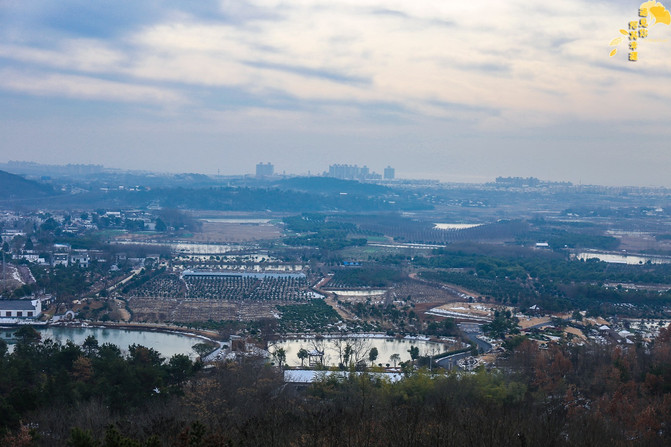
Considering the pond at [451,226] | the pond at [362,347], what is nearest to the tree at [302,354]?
the pond at [362,347]

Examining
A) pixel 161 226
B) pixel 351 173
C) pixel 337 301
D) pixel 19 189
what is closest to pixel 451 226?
pixel 161 226

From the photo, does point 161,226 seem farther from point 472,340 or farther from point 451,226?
point 472,340

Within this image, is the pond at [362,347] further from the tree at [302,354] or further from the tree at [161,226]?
the tree at [161,226]

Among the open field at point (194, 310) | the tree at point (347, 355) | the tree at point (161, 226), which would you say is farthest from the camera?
the tree at point (161, 226)

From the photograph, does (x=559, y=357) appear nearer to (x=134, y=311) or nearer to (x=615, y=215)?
(x=134, y=311)

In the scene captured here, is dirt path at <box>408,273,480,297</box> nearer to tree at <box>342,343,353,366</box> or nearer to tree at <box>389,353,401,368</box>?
tree at <box>389,353,401,368</box>

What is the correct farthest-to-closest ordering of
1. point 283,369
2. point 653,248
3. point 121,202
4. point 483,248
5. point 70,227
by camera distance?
point 121,202 → point 70,227 → point 653,248 → point 483,248 → point 283,369

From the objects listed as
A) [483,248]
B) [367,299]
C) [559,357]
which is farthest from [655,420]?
[483,248]
